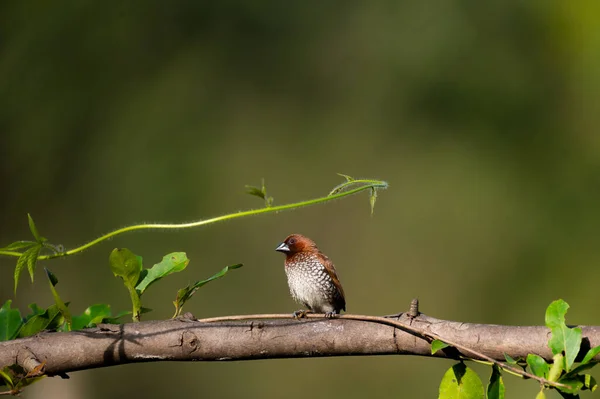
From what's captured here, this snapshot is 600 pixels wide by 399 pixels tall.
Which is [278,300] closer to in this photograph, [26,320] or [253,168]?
[253,168]

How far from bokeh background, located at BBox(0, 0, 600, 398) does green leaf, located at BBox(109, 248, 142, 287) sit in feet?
16.4

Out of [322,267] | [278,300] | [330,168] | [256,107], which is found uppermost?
[256,107]

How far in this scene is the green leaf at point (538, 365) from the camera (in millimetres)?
1724

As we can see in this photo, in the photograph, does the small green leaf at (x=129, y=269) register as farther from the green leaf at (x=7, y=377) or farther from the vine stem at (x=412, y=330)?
the green leaf at (x=7, y=377)

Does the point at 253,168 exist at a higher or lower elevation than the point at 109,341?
higher

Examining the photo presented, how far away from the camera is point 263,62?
304 inches

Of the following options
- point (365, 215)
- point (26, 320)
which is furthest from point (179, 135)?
point (26, 320)

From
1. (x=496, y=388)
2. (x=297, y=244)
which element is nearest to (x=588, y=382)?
(x=496, y=388)

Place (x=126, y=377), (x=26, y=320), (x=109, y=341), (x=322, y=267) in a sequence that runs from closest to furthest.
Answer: (x=109, y=341), (x=26, y=320), (x=322, y=267), (x=126, y=377)

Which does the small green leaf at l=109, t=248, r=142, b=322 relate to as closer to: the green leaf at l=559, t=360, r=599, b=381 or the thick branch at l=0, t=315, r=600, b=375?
the thick branch at l=0, t=315, r=600, b=375

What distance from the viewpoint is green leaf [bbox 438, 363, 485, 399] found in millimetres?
1850

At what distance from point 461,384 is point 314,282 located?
6.87 feet

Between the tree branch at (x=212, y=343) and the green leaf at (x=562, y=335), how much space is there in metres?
0.16

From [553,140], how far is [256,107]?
307cm
